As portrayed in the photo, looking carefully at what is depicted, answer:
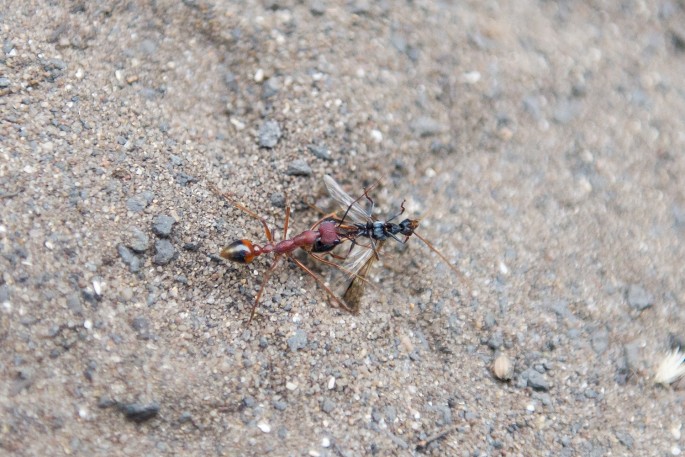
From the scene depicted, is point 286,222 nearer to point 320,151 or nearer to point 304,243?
point 304,243

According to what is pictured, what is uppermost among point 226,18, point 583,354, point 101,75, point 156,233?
point 226,18

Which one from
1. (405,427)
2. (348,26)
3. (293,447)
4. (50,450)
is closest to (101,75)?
(348,26)

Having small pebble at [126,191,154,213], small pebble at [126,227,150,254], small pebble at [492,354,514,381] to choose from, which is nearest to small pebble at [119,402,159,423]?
small pebble at [126,227,150,254]

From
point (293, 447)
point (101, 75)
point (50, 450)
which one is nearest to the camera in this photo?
point (50, 450)

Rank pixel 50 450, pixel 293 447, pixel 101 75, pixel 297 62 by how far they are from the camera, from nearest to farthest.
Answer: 1. pixel 50 450
2. pixel 293 447
3. pixel 101 75
4. pixel 297 62

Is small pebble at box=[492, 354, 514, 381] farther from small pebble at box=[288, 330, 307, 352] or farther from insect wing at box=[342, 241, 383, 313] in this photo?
small pebble at box=[288, 330, 307, 352]

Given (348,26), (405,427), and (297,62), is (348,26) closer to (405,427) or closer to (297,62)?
(297,62)
